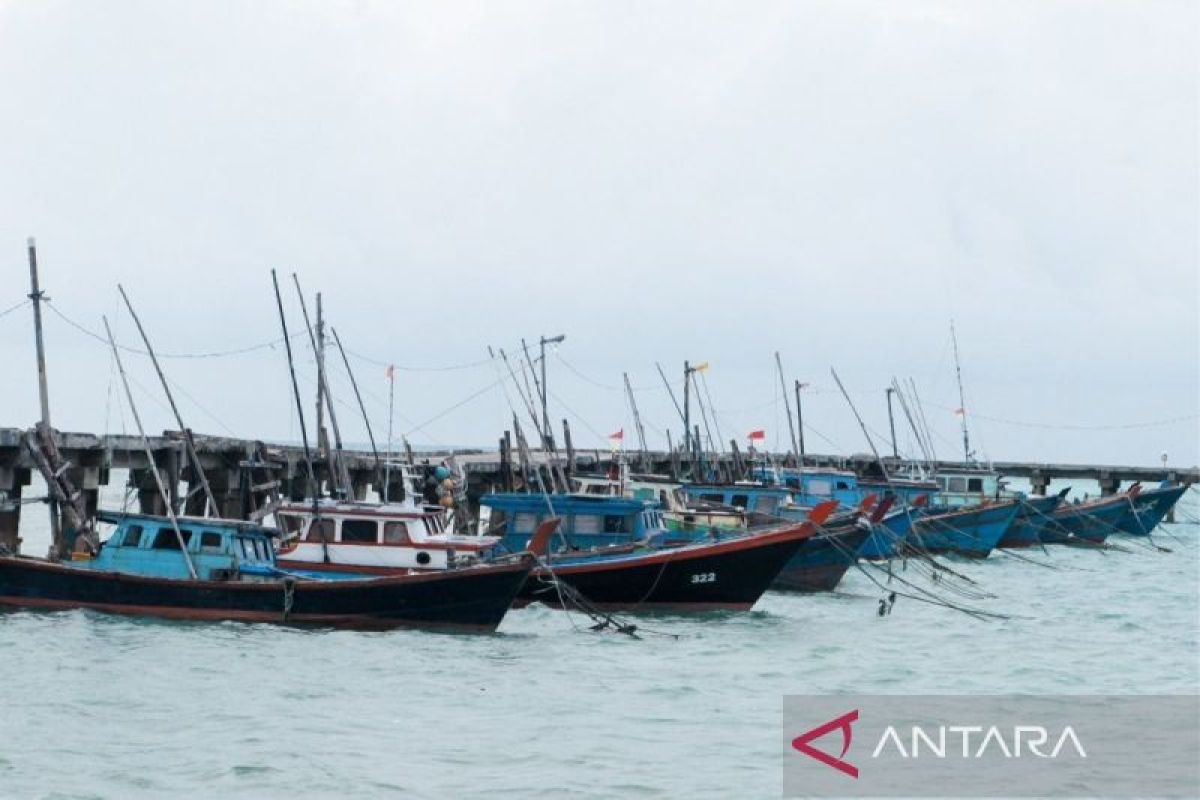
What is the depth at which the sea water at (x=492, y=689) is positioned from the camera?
21703 millimetres

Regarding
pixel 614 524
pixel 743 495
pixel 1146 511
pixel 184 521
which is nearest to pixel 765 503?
pixel 743 495

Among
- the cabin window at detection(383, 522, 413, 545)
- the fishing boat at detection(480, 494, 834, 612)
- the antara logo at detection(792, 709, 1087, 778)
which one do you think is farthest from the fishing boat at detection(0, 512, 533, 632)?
the antara logo at detection(792, 709, 1087, 778)

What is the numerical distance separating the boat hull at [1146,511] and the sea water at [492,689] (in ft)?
125

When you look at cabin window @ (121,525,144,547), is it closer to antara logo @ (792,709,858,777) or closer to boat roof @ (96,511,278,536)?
boat roof @ (96,511,278,536)

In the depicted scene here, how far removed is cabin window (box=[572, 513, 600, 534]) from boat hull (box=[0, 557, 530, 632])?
25.6 ft

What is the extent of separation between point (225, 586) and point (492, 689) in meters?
6.73

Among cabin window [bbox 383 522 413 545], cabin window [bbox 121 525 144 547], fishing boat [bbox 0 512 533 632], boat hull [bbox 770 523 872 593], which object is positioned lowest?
boat hull [bbox 770 523 872 593]

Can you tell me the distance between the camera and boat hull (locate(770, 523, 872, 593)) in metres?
45.9

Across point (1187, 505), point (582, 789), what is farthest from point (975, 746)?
point (1187, 505)

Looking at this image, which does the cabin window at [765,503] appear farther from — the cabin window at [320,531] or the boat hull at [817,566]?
Answer: the cabin window at [320,531]

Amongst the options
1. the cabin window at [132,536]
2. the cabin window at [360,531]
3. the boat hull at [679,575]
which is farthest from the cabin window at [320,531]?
the boat hull at [679,575]

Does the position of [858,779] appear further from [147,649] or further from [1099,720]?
[147,649]

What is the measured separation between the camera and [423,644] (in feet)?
105

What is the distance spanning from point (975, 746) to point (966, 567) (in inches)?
1384
